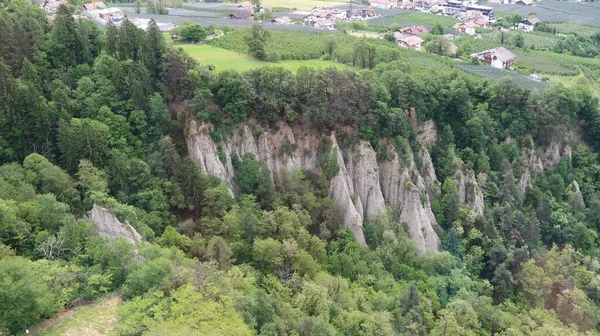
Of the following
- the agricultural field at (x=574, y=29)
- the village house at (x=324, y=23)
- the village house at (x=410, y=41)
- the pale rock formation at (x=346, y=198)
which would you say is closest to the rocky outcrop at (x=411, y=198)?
the pale rock formation at (x=346, y=198)

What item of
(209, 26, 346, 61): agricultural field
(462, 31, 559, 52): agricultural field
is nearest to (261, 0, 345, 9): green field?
(462, 31, 559, 52): agricultural field

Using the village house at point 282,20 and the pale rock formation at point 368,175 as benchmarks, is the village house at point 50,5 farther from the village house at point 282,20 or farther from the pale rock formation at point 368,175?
the pale rock formation at point 368,175

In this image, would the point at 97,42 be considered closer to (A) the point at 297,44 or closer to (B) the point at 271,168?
(B) the point at 271,168

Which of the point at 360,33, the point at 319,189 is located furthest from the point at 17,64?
the point at 360,33

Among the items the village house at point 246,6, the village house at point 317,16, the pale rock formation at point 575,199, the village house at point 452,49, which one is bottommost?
the pale rock formation at point 575,199

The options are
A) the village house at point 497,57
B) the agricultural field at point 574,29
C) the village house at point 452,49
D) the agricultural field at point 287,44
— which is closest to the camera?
the agricultural field at point 287,44

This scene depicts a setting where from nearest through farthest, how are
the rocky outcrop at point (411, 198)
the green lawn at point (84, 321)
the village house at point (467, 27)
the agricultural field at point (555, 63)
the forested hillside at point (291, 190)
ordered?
the green lawn at point (84, 321)
the forested hillside at point (291, 190)
the rocky outcrop at point (411, 198)
the agricultural field at point (555, 63)
the village house at point (467, 27)

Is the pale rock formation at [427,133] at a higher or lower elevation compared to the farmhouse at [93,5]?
lower
